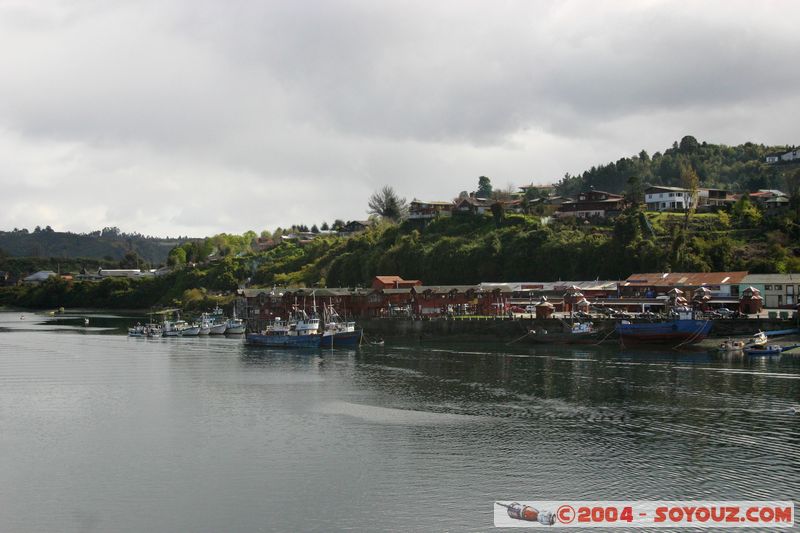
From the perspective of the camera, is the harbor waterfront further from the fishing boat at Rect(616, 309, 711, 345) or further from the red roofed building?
the red roofed building

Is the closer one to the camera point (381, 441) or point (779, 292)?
point (381, 441)

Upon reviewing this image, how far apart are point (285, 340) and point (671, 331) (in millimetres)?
43720

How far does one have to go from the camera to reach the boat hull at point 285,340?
9112cm

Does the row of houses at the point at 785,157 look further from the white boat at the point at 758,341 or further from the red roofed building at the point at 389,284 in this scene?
the white boat at the point at 758,341

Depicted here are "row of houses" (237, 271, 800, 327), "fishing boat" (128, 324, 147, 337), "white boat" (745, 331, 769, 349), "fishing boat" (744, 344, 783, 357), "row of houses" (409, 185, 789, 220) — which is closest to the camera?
"fishing boat" (744, 344, 783, 357)

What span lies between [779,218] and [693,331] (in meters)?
50.8

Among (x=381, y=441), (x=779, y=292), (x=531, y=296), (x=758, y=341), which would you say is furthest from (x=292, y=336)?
(x=779, y=292)

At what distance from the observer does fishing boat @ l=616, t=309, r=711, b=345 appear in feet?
253

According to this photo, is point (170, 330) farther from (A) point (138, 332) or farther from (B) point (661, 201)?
(B) point (661, 201)

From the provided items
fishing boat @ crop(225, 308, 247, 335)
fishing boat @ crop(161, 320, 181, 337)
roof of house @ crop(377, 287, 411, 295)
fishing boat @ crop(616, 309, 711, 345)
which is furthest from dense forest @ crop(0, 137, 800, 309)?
fishing boat @ crop(161, 320, 181, 337)

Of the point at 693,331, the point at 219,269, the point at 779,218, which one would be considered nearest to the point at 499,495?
the point at 693,331

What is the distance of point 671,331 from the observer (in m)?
77.7

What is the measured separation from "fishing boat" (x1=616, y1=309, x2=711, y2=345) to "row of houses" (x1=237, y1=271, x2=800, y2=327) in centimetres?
985

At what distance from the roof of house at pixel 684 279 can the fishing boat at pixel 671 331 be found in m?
17.8
